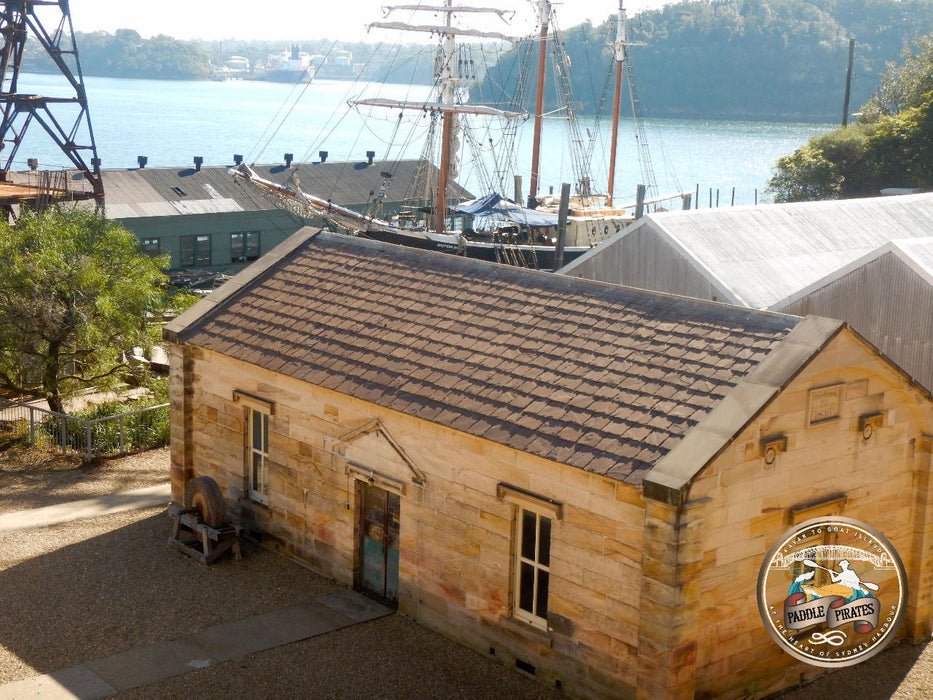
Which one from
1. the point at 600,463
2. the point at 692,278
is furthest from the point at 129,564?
the point at 692,278

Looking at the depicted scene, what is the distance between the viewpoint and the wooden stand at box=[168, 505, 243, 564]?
62.4ft

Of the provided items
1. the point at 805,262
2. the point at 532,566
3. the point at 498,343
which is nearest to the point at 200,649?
the point at 532,566

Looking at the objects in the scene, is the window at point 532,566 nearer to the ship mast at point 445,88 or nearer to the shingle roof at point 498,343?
the shingle roof at point 498,343

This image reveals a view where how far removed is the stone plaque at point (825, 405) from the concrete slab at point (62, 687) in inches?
374

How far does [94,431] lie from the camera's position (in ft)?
89.3

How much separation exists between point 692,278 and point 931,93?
149ft

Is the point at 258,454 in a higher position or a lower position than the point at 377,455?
lower

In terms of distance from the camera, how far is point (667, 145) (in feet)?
560

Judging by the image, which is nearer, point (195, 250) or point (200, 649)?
point (200, 649)

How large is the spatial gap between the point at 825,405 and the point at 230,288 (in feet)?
36.0

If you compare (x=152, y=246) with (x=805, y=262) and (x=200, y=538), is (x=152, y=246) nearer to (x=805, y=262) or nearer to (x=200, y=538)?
(x=805, y=262)

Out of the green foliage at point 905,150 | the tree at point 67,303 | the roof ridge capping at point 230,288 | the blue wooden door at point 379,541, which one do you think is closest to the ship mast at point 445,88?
the green foliage at point 905,150

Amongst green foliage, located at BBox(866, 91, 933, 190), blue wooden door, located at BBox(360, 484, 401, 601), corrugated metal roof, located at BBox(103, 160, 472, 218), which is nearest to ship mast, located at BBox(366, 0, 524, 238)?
corrugated metal roof, located at BBox(103, 160, 472, 218)

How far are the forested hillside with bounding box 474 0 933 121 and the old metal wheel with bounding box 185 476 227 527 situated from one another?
476 feet
